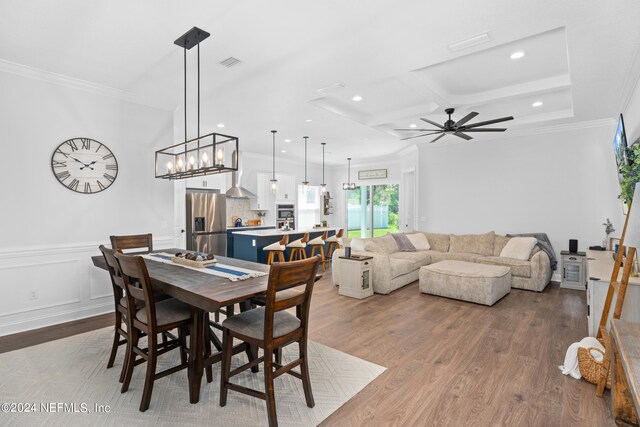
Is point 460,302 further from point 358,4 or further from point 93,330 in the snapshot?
point 93,330

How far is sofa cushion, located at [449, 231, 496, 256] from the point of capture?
243 inches

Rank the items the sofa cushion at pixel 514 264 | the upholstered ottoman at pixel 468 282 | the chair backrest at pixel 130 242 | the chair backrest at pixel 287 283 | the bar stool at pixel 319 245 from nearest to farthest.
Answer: the chair backrest at pixel 287 283
the chair backrest at pixel 130 242
the upholstered ottoman at pixel 468 282
the sofa cushion at pixel 514 264
the bar stool at pixel 319 245

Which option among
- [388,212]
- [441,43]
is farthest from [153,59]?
[388,212]

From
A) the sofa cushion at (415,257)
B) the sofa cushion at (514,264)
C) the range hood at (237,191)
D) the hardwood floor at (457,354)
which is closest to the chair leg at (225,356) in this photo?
the hardwood floor at (457,354)

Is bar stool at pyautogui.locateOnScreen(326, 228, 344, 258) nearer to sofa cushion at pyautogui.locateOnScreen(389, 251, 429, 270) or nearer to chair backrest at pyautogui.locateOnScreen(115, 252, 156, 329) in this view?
sofa cushion at pyautogui.locateOnScreen(389, 251, 429, 270)

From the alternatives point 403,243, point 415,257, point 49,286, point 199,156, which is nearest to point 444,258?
point 415,257

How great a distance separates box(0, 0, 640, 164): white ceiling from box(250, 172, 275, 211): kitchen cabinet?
3646 mm

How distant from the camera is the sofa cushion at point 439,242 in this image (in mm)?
6656

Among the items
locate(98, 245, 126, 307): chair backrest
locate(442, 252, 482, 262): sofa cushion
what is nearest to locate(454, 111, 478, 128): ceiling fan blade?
locate(442, 252, 482, 262): sofa cushion

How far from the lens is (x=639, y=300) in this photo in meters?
2.60

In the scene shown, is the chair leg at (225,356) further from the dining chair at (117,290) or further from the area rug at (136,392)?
the dining chair at (117,290)

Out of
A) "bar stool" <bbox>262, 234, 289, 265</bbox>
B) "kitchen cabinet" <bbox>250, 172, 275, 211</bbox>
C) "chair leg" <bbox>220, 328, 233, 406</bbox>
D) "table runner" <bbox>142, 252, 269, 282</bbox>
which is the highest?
"kitchen cabinet" <bbox>250, 172, 275, 211</bbox>

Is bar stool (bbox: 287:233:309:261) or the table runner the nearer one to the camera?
the table runner

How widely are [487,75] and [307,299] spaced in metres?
3.53
